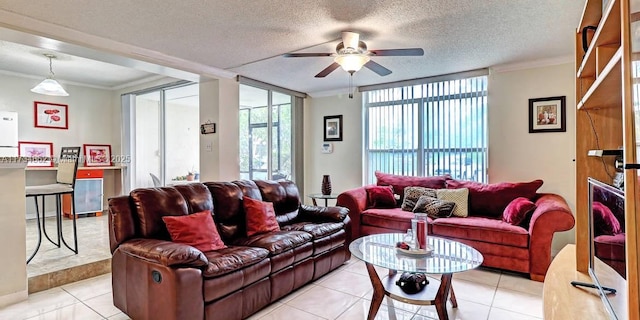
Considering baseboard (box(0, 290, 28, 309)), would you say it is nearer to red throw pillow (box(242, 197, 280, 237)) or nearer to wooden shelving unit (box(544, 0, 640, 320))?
red throw pillow (box(242, 197, 280, 237))

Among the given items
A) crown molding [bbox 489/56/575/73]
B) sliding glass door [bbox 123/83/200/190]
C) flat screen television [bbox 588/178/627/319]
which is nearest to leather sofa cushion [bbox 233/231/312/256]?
flat screen television [bbox 588/178/627/319]

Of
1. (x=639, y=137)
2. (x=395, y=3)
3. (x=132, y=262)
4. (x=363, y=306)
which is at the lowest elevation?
(x=363, y=306)

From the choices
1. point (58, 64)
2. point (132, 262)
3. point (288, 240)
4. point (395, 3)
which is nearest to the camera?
point (132, 262)

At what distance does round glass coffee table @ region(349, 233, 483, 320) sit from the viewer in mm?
2096

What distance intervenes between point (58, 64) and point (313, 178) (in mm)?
4186

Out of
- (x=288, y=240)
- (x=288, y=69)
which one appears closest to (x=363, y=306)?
(x=288, y=240)

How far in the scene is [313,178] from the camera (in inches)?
233

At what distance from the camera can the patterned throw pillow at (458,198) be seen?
3.77 meters

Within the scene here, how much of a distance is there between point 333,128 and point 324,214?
93.7 inches

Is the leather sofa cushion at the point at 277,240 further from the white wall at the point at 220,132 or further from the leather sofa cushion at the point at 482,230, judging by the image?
the white wall at the point at 220,132

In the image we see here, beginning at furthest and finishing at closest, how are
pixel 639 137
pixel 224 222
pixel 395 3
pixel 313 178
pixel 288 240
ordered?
pixel 313 178, pixel 224 222, pixel 288 240, pixel 395 3, pixel 639 137

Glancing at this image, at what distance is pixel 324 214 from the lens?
3.57m

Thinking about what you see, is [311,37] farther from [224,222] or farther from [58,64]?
[58,64]

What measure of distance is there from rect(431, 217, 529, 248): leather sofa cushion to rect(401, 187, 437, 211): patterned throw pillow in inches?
18.6
